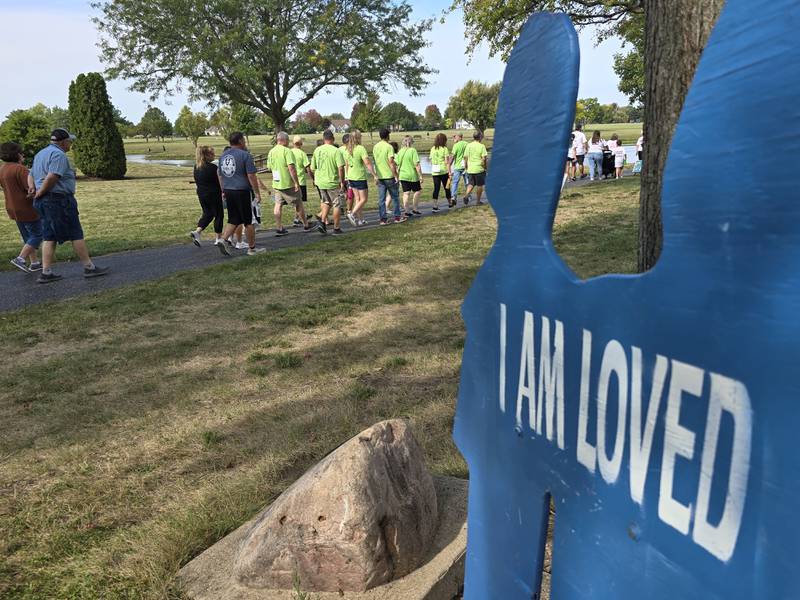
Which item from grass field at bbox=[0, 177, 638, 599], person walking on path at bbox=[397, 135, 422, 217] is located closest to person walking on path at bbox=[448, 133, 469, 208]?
person walking on path at bbox=[397, 135, 422, 217]

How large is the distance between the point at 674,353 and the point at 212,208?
9434 millimetres

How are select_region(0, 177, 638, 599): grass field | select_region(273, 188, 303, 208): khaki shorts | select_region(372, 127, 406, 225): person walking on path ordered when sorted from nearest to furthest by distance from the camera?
select_region(0, 177, 638, 599): grass field < select_region(273, 188, 303, 208): khaki shorts < select_region(372, 127, 406, 225): person walking on path

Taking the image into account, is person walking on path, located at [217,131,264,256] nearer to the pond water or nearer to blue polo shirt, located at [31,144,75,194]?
blue polo shirt, located at [31,144,75,194]

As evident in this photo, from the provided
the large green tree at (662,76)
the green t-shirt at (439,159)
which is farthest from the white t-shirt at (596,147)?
the large green tree at (662,76)

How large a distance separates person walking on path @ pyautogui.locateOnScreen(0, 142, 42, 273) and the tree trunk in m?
7.30

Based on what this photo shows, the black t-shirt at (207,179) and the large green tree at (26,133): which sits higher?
the large green tree at (26,133)

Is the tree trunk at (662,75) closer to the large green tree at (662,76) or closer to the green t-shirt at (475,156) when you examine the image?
the large green tree at (662,76)

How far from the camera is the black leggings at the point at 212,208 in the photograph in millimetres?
9492

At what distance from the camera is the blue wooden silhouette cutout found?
765 mm

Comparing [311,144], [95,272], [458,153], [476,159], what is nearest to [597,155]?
[458,153]

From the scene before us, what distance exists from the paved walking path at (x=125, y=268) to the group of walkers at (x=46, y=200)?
24cm

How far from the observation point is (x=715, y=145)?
2.79 feet

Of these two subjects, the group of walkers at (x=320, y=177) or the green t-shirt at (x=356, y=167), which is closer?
the group of walkers at (x=320, y=177)

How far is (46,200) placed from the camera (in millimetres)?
7188
